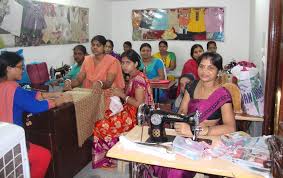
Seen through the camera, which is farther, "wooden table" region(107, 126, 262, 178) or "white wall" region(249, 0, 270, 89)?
"white wall" region(249, 0, 270, 89)

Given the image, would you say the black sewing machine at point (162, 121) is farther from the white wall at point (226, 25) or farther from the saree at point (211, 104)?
the white wall at point (226, 25)

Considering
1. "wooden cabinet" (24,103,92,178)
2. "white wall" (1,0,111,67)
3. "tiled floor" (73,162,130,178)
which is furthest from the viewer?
"white wall" (1,0,111,67)

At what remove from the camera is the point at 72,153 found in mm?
2730

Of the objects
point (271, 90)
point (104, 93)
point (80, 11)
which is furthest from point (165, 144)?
point (80, 11)

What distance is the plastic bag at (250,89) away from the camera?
8.71 feet

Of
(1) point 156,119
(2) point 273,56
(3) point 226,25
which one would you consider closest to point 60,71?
(1) point 156,119

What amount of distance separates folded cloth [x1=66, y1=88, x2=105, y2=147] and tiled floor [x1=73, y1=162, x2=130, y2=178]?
329mm

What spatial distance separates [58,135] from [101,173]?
0.71 m

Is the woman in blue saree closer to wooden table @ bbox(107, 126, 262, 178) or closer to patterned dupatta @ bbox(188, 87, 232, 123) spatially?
patterned dupatta @ bbox(188, 87, 232, 123)

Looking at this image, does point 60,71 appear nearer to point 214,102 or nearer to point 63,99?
point 63,99

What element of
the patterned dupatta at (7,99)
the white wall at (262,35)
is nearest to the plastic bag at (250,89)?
the white wall at (262,35)

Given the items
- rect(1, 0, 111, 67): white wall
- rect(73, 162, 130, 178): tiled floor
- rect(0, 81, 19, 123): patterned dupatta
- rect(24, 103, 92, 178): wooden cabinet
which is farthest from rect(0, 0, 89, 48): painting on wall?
rect(73, 162, 130, 178): tiled floor

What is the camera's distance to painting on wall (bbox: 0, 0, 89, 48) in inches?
140

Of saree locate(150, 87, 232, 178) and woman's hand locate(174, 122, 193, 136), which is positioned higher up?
saree locate(150, 87, 232, 178)
